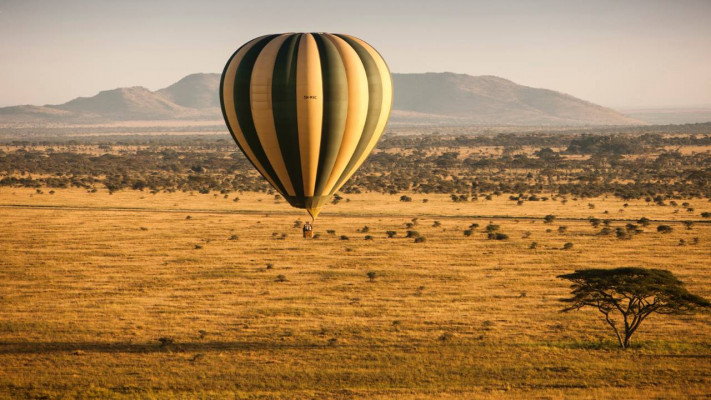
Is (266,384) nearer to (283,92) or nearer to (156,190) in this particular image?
(283,92)

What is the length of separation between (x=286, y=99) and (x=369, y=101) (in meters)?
3.53

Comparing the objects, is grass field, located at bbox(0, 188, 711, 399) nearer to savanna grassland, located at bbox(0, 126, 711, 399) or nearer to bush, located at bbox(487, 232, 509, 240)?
savanna grassland, located at bbox(0, 126, 711, 399)

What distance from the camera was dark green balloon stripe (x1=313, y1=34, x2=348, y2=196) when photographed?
29.2 m

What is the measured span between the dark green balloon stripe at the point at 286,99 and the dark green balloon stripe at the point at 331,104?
1.05m

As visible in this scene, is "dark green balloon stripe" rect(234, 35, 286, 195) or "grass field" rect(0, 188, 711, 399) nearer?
"grass field" rect(0, 188, 711, 399)

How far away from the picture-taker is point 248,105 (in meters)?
29.5

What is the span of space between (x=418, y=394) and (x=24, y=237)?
37.8 meters

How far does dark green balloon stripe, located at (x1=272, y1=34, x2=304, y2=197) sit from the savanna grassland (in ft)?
23.4

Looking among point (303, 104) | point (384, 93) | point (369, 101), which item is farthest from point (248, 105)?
point (384, 93)

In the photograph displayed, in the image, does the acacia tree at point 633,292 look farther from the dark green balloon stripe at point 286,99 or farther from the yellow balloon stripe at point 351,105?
the dark green balloon stripe at point 286,99

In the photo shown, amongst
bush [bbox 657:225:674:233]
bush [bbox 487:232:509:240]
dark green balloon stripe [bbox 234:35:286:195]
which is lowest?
bush [bbox 487:232:509:240]

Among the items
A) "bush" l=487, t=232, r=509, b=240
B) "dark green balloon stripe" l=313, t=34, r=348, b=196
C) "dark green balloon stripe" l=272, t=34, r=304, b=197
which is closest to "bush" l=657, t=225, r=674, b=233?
"bush" l=487, t=232, r=509, b=240

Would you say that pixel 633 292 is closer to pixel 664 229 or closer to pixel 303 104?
pixel 303 104

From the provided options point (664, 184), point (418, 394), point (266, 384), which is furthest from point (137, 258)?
point (664, 184)
